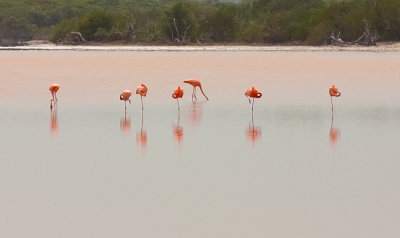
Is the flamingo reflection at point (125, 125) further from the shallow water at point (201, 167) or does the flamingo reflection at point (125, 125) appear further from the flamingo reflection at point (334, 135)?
the flamingo reflection at point (334, 135)

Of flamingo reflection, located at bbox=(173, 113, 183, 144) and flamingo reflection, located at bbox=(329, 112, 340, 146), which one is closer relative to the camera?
flamingo reflection, located at bbox=(329, 112, 340, 146)

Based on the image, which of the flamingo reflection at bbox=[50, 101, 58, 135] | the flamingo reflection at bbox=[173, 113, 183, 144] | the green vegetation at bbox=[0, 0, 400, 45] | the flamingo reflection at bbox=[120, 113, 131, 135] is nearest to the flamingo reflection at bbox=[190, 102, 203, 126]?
the flamingo reflection at bbox=[173, 113, 183, 144]

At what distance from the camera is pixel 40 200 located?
7.12m

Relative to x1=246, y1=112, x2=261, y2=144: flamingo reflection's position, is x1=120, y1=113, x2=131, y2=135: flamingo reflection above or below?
below

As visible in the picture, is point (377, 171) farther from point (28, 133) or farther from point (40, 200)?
point (28, 133)

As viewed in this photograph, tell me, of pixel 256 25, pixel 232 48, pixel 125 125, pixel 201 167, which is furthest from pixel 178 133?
pixel 256 25

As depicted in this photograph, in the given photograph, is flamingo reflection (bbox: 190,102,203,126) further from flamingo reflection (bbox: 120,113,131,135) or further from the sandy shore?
the sandy shore

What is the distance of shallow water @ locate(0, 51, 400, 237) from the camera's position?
6398 millimetres

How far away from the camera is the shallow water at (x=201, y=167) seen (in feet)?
21.0

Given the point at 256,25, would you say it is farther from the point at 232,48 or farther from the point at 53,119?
the point at 53,119

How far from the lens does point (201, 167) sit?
8.63m

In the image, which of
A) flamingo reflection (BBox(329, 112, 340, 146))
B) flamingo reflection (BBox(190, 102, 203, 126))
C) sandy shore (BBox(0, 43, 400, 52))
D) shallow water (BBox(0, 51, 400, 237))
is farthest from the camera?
sandy shore (BBox(0, 43, 400, 52))

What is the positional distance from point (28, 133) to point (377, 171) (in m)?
4.78

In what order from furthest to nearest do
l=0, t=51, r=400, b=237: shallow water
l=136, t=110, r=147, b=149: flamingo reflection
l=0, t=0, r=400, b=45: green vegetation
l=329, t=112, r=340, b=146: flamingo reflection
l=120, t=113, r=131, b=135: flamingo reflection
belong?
l=0, t=0, r=400, b=45: green vegetation
l=120, t=113, r=131, b=135: flamingo reflection
l=329, t=112, r=340, b=146: flamingo reflection
l=136, t=110, r=147, b=149: flamingo reflection
l=0, t=51, r=400, b=237: shallow water
